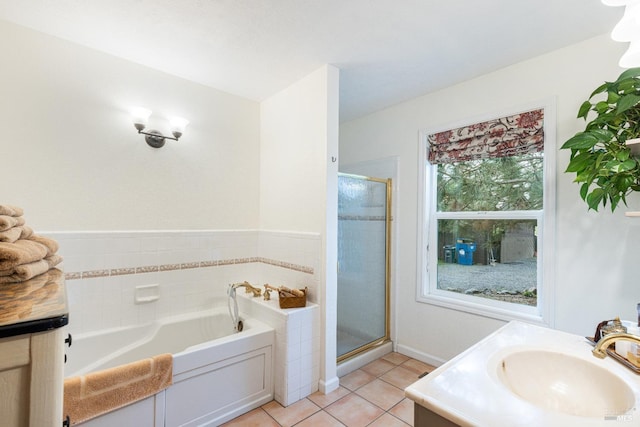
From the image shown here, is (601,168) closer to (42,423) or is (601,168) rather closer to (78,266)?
(42,423)

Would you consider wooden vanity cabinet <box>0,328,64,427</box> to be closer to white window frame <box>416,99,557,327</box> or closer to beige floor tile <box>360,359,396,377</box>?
beige floor tile <box>360,359,396,377</box>

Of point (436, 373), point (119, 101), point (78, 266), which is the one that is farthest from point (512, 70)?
point (78, 266)

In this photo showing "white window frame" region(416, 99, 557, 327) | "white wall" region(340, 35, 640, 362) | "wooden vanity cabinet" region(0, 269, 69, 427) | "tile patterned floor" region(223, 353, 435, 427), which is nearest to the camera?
"wooden vanity cabinet" region(0, 269, 69, 427)

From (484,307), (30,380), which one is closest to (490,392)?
(30,380)

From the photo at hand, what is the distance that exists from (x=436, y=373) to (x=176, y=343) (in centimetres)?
211

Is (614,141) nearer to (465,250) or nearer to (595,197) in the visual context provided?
(595,197)

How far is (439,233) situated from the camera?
8.91 feet

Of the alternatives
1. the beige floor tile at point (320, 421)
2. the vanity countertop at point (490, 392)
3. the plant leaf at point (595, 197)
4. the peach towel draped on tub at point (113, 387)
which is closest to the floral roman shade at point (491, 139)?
the plant leaf at point (595, 197)

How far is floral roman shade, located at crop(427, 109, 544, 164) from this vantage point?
2074mm

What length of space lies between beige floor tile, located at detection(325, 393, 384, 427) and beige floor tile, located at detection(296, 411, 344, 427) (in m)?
0.04

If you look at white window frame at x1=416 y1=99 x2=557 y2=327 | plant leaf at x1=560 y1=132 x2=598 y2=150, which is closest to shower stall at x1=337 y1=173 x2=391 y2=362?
white window frame at x1=416 y1=99 x2=557 y2=327

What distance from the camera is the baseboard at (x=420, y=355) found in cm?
259

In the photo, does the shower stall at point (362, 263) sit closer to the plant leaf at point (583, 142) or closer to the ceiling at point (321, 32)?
the ceiling at point (321, 32)

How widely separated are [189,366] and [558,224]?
254cm
